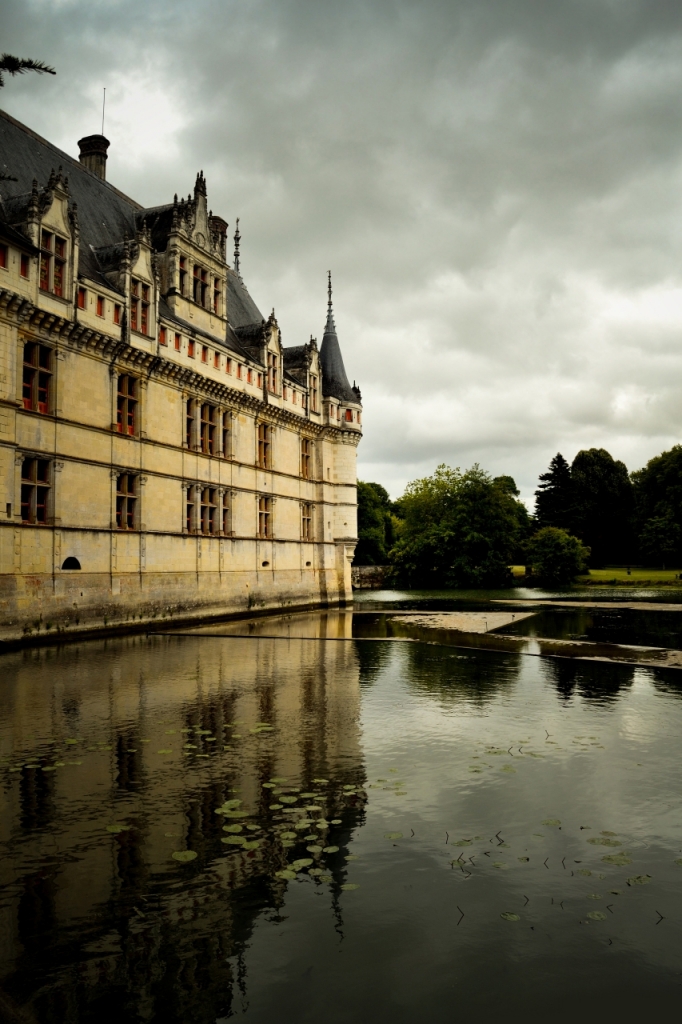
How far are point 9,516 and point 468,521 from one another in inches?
2170

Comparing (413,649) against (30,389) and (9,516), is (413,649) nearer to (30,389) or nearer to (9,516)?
(9,516)

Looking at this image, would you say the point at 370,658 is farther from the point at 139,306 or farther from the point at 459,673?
the point at 139,306

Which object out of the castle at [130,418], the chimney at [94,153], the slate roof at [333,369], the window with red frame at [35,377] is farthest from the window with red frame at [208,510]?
the chimney at [94,153]

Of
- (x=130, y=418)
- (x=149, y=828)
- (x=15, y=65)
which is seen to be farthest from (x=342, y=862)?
(x=130, y=418)

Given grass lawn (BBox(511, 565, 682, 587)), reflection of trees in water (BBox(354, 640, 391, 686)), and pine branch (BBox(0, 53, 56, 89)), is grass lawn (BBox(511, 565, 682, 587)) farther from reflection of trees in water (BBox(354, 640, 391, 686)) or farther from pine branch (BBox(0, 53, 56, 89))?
pine branch (BBox(0, 53, 56, 89))

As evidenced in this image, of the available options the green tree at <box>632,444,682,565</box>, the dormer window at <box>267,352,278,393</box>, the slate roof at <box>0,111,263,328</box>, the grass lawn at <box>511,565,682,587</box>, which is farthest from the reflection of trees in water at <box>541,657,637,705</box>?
the green tree at <box>632,444,682,565</box>

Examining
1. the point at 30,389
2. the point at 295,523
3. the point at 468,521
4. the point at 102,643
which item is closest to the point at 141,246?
the point at 30,389

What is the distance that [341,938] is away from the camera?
535 centimetres

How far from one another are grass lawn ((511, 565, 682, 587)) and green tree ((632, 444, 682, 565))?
256cm

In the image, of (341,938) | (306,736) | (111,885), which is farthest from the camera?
(306,736)

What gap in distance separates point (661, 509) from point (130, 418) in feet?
229

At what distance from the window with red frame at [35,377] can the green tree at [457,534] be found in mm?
51136

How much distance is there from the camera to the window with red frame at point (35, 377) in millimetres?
24250

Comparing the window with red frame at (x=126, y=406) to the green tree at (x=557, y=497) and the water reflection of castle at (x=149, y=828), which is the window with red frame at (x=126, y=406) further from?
the green tree at (x=557, y=497)
